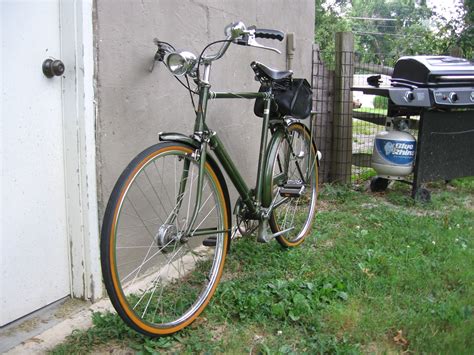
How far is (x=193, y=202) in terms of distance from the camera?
118 inches

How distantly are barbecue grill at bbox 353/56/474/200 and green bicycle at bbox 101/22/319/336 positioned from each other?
1.43 meters

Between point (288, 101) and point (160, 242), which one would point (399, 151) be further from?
point (160, 242)

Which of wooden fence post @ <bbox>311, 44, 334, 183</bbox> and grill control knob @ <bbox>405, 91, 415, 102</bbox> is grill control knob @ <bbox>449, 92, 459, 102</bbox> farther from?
wooden fence post @ <bbox>311, 44, 334, 183</bbox>

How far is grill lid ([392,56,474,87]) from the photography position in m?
4.51

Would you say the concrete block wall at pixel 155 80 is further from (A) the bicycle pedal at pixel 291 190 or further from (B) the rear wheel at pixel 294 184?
(A) the bicycle pedal at pixel 291 190

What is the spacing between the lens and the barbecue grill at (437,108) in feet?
14.6

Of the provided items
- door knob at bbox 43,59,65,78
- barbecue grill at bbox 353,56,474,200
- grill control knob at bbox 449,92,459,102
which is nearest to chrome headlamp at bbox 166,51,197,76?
door knob at bbox 43,59,65,78

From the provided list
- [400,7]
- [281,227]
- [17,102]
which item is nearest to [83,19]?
[17,102]

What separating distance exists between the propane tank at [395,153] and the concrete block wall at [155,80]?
4.53 feet

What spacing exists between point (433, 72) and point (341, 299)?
8.85ft

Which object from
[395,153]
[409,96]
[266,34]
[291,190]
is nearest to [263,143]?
[291,190]

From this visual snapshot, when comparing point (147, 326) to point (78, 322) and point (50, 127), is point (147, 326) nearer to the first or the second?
point (78, 322)

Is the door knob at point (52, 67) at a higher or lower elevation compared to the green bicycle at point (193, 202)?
higher

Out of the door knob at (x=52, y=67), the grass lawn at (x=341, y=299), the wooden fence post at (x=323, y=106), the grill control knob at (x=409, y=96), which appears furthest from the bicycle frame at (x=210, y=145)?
the wooden fence post at (x=323, y=106)
